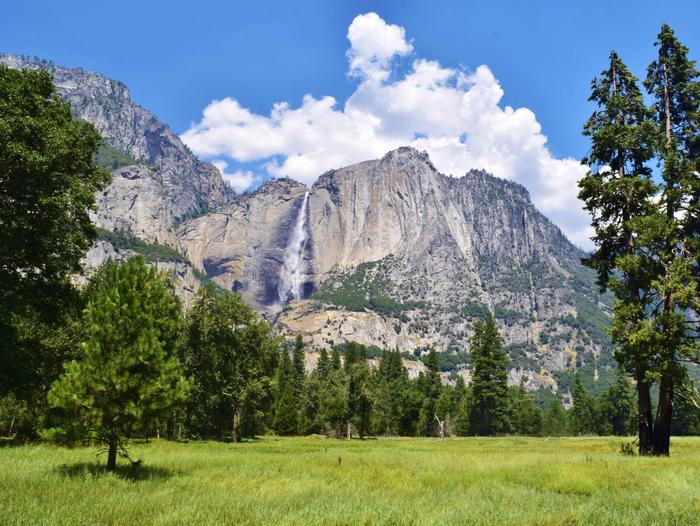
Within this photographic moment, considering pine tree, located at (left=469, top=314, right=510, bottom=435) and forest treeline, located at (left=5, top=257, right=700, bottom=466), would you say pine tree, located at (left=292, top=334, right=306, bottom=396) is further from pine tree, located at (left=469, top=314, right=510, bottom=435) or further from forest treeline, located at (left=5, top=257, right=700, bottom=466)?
pine tree, located at (left=469, top=314, right=510, bottom=435)

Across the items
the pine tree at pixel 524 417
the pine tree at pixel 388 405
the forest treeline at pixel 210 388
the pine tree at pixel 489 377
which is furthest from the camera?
the pine tree at pixel 524 417

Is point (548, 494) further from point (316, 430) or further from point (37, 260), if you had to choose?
point (316, 430)

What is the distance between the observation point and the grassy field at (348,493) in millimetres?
10141

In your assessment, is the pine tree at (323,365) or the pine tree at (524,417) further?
the pine tree at (323,365)

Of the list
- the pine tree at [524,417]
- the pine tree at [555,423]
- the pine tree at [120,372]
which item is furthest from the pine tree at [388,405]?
the pine tree at [120,372]

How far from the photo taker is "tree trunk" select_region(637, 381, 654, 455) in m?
23.2

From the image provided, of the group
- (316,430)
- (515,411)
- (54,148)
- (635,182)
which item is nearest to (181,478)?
(54,148)

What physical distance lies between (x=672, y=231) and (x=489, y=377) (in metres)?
67.5

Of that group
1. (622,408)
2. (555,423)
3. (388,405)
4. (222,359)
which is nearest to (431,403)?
(388,405)

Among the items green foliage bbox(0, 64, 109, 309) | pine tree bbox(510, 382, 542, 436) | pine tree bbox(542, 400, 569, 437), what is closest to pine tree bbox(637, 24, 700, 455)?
green foliage bbox(0, 64, 109, 309)

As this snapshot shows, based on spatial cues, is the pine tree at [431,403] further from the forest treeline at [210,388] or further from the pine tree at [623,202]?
the pine tree at [623,202]

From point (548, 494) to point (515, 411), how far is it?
339ft

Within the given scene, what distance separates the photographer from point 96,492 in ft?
42.2

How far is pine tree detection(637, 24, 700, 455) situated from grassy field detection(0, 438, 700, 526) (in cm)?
369
